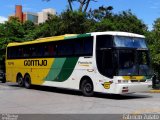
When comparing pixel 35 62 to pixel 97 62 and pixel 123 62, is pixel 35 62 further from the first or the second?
pixel 123 62

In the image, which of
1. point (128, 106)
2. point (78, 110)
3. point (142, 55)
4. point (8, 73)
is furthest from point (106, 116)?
point (8, 73)

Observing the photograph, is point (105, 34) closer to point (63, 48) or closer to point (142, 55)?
point (142, 55)

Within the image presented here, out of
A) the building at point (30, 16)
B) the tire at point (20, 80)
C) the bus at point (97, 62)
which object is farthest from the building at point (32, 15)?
the bus at point (97, 62)

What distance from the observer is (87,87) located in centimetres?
2114

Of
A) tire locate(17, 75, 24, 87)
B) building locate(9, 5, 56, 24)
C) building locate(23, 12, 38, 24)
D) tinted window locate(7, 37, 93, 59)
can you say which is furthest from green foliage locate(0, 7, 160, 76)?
building locate(23, 12, 38, 24)

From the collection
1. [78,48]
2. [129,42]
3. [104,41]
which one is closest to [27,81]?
[78,48]

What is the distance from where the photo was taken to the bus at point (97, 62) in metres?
19.4

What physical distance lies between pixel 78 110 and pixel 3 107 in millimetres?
3015

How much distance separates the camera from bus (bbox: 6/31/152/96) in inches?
764

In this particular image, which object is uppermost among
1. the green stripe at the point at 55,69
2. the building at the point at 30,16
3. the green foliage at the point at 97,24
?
the building at the point at 30,16

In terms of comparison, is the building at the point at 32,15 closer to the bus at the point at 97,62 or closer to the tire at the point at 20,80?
the tire at the point at 20,80

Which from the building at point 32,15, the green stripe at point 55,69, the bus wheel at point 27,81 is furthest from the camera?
the building at point 32,15

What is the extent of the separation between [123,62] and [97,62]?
145 centimetres

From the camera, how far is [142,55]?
20.5 m
